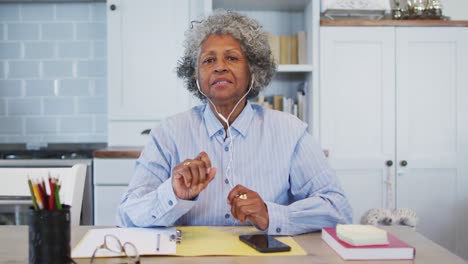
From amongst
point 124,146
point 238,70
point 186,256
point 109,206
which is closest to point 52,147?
point 124,146

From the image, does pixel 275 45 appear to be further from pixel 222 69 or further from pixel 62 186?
pixel 62 186

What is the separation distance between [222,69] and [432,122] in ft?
6.21

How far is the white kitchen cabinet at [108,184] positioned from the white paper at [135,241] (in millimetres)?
1701

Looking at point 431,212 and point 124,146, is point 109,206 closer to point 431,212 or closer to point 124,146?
point 124,146

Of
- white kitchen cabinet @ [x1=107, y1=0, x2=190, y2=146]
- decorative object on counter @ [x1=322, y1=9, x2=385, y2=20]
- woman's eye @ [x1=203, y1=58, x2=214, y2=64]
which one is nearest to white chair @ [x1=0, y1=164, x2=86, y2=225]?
woman's eye @ [x1=203, y1=58, x2=214, y2=64]

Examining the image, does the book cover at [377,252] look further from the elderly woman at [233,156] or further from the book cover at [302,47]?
the book cover at [302,47]

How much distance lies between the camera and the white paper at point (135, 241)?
43.8 inches

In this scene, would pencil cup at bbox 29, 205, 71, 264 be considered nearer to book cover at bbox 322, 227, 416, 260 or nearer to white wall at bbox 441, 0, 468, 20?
book cover at bbox 322, 227, 416, 260

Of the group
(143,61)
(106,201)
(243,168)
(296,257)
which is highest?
→ (143,61)

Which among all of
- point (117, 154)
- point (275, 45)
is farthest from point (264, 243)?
point (275, 45)

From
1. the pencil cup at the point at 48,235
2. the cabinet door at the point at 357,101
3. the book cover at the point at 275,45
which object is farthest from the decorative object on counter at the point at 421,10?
the pencil cup at the point at 48,235

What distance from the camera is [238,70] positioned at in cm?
172

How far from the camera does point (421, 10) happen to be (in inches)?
128

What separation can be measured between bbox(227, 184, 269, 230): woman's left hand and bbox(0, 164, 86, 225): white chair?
1.54 ft
